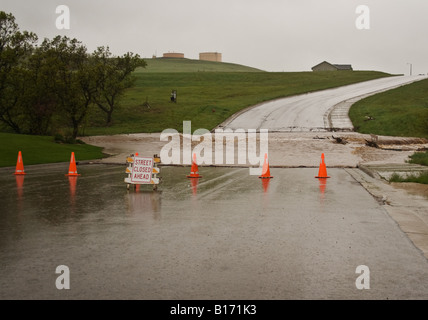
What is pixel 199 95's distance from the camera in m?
70.6

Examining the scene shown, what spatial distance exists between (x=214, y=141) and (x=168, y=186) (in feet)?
→ 66.9

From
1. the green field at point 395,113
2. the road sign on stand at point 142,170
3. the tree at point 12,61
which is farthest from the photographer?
the green field at point 395,113

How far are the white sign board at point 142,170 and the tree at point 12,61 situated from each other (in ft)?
73.3

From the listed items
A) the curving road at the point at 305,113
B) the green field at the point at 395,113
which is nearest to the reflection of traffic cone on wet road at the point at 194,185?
the curving road at the point at 305,113

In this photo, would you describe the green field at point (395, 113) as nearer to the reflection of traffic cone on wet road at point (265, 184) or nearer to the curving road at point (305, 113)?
the curving road at point (305, 113)

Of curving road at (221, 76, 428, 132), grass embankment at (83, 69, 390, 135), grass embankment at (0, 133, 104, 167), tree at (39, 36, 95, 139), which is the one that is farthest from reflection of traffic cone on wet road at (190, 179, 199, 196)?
→ grass embankment at (83, 69, 390, 135)

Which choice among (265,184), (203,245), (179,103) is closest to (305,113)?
(179,103)

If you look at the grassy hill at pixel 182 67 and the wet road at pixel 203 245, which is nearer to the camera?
the wet road at pixel 203 245

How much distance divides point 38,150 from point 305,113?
3144cm

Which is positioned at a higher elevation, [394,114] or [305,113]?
[305,113]

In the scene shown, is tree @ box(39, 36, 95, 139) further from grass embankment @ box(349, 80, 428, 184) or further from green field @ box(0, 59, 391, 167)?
grass embankment @ box(349, 80, 428, 184)

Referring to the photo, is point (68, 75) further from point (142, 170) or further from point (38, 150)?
point (142, 170)

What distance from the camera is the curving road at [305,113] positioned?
46.0 metres

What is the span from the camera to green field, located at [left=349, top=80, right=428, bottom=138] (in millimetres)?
43125
